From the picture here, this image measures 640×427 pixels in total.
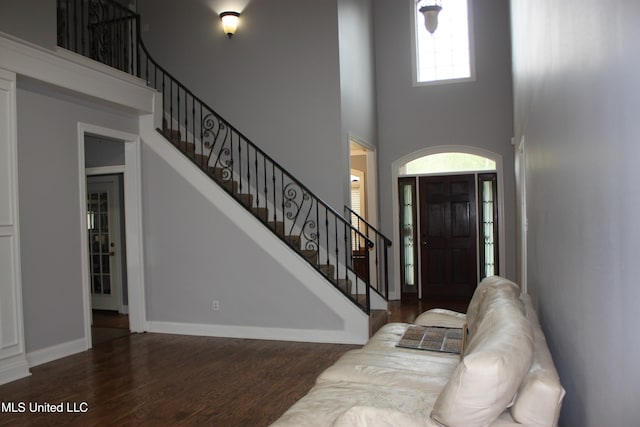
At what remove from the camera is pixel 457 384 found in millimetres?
1832

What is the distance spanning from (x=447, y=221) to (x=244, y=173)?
3.21m

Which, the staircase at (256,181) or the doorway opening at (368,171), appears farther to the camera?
the doorway opening at (368,171)

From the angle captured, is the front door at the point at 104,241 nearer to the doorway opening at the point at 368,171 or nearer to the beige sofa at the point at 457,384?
the doorway opening at the point at 368,171

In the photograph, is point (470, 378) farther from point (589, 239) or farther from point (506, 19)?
point (506, 19)

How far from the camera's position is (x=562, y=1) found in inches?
77.0

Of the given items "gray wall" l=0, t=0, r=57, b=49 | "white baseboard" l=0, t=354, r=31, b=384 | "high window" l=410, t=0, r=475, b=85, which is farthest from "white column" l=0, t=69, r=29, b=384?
"high window" l=410, t=0, r=475, b=85

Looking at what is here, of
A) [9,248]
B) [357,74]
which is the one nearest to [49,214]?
[9,248]

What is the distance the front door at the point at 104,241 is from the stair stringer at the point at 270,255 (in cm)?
150

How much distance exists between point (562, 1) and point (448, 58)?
6.31 meters

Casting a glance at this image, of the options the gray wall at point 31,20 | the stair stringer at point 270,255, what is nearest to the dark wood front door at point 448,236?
the stair stringer at point 270,255

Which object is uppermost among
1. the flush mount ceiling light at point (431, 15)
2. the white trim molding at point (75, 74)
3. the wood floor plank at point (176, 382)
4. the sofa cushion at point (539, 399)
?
the flush mount ceiling light at point (431, 15)

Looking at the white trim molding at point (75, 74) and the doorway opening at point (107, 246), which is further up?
the white trim molding at point (75, 74)

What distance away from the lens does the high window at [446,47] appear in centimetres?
786

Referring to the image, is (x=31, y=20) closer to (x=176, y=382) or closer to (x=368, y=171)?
(x=176, y=382)
